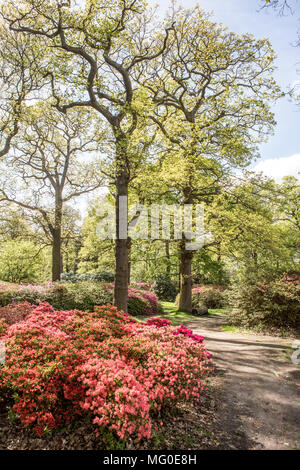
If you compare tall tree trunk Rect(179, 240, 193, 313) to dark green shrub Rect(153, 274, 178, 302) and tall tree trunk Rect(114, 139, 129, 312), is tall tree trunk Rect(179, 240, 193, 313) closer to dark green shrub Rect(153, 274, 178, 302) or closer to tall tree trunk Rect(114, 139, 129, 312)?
tall tree trunk Rect(114, 139, 129, 312)

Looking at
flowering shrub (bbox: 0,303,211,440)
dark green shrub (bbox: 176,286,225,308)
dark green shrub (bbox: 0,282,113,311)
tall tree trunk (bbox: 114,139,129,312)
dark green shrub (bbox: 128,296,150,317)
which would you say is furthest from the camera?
dark green shrub (bbox: 176,286,225,308)

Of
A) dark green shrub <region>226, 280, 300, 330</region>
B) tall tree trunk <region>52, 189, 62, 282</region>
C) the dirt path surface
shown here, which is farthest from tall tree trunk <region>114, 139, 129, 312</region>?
tall tree trunk <region>52, 189, 62, 282</region>

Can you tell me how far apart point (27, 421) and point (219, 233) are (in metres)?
9.35

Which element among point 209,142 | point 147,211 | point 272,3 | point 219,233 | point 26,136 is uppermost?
point 26,136

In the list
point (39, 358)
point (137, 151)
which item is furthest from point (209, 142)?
point (39, 358)

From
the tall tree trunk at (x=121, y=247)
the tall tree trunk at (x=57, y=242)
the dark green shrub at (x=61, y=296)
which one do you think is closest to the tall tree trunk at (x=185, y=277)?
the dark green shrub at (x=61, y=296)

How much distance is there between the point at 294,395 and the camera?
3.94m

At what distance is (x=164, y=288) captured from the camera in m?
22.2

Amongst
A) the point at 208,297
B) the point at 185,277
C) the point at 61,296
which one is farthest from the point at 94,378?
the point at 208,297

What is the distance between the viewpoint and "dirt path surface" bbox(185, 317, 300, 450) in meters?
2.99

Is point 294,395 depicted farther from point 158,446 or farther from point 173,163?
point 173,163

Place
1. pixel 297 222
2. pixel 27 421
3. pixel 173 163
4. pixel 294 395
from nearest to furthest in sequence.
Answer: pixel 27 421
pixel 294 395
pixel 173 163
pixel 297 222

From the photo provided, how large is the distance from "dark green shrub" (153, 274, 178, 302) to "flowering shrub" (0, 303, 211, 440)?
1745cm

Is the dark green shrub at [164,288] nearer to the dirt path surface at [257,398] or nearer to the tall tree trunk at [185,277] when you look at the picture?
the tall tree trunk at [185,277]
